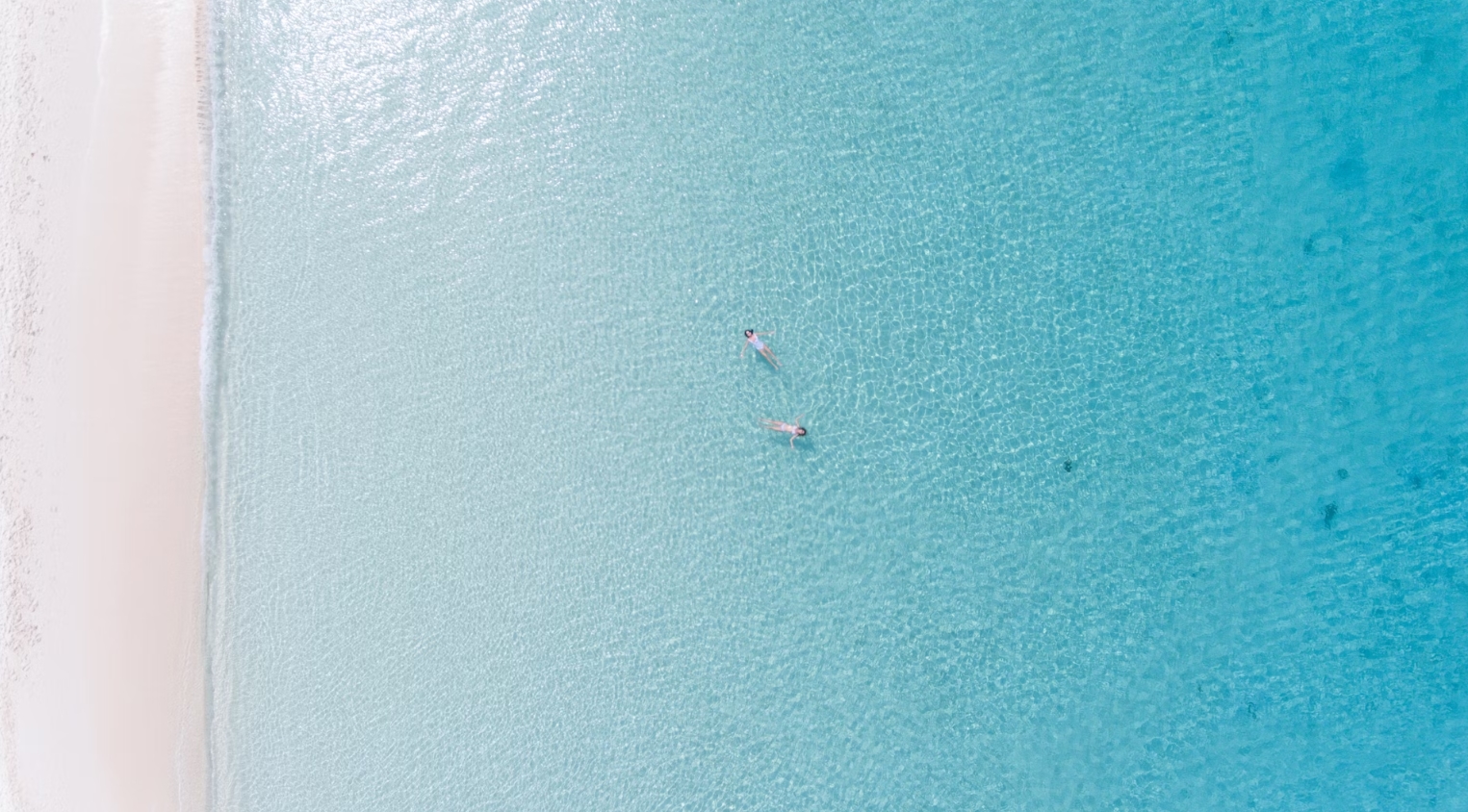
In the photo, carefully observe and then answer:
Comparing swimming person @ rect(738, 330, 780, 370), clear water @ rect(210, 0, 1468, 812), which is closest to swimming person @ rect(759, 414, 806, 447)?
clear water @ rect(210, 0, 1468, 812)

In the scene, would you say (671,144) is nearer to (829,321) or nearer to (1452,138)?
(829,321)

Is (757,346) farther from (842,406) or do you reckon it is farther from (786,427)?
(842,406)

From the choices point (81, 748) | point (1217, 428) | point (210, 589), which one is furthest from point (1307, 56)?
point (81, 748)

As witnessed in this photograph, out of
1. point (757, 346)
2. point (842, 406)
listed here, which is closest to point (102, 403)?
point (757, 346)

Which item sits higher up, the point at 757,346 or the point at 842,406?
the point at 757,346

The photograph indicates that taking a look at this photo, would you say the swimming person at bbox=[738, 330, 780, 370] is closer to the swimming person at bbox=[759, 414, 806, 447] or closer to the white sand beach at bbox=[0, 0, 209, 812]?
the swimming person at bbox=[759, 414, 806, 447]

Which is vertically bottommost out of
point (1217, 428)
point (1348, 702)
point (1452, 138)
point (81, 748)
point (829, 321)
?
point (81, 748)
